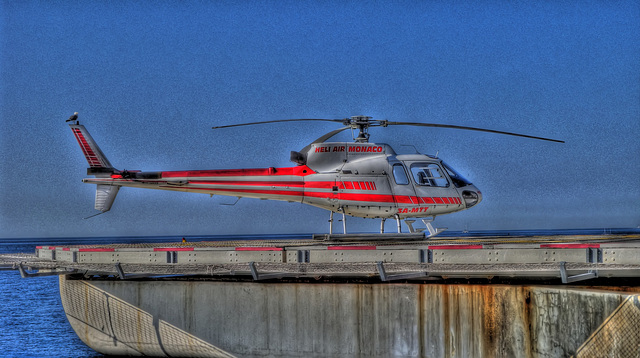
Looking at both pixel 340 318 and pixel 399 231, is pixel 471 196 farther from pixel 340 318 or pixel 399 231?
pixel 340 318

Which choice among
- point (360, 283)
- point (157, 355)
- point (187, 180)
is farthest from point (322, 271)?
point (187, 180)

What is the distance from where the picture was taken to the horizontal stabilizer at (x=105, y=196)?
20.3 meters

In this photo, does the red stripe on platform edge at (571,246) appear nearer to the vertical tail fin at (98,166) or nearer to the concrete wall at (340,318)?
the concrete wall at (340,318)

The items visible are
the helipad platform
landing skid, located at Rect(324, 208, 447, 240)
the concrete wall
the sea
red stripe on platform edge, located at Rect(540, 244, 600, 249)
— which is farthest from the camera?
the sea

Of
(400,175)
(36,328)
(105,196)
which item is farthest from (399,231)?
(36,328)

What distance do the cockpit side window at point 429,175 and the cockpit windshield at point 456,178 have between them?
10.5 inches

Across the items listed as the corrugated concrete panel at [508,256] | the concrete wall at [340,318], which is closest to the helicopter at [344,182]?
the concrete wall at [340,318]

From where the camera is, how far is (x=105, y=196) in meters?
20.3

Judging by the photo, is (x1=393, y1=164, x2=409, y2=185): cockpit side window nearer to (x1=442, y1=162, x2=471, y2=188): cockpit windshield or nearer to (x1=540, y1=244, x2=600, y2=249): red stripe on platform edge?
(x1=442, y1=162, x2=471, y2=188): cockpit windshield

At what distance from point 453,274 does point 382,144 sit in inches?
357

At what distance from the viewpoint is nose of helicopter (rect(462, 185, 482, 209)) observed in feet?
67.6

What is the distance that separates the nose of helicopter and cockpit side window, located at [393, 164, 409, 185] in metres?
2.08

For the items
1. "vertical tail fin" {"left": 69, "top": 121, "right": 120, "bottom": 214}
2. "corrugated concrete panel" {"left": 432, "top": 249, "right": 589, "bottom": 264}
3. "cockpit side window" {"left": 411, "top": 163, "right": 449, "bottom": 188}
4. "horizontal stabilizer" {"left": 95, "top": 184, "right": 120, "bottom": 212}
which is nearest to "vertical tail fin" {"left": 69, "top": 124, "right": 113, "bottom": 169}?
"vertical tail fin" {"left": 69, "top": 121, "right": 120, "bottom": 214}

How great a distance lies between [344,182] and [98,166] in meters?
8.05
